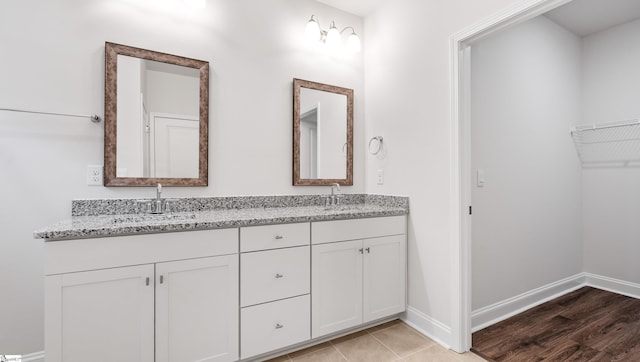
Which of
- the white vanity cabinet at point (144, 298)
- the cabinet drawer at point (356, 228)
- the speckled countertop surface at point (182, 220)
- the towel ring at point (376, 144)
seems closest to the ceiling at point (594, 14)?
the towel ring at point (376, 144)

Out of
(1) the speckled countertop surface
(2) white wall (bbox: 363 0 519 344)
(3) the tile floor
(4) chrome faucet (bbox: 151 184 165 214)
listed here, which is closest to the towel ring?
(2) white wall (bbox: 363 0 519 344)

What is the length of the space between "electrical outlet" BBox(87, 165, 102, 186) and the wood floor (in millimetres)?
2592

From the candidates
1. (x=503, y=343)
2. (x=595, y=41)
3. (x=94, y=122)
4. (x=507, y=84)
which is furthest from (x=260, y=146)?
(x=595, y=41)

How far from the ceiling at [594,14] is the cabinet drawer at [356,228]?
2.42 meters

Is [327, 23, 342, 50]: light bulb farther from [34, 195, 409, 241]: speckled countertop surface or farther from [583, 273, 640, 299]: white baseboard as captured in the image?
[583, 273, 640, 299]: white baseboard

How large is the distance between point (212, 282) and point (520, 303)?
245 centimetres

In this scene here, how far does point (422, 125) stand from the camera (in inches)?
83.7

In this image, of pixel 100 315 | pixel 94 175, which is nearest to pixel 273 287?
pixel 100 315

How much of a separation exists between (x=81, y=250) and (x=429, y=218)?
78.7 inches

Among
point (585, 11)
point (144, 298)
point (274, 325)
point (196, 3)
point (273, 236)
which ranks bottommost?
point (274, 325)

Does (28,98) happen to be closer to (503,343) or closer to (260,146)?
(260,146)

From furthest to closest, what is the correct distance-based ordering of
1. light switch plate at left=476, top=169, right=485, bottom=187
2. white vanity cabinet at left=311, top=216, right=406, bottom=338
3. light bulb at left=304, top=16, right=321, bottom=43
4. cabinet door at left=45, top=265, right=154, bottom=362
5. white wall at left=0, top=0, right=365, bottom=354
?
light bulb at left=304, top=16, right=321, bottom=43
light switch plate at left=476, top=169, right=485, bottom=187
white vanity cabinet at left=311, top=216, right=406, bottom=338
white wall at left=0, top=0, right=365, bottom=354
cabinet door at left=45, top=265, right=154, bottom=362

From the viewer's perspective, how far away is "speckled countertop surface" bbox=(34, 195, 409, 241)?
4.23 ft

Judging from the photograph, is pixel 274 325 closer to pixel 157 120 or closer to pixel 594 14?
pixel 157 120
